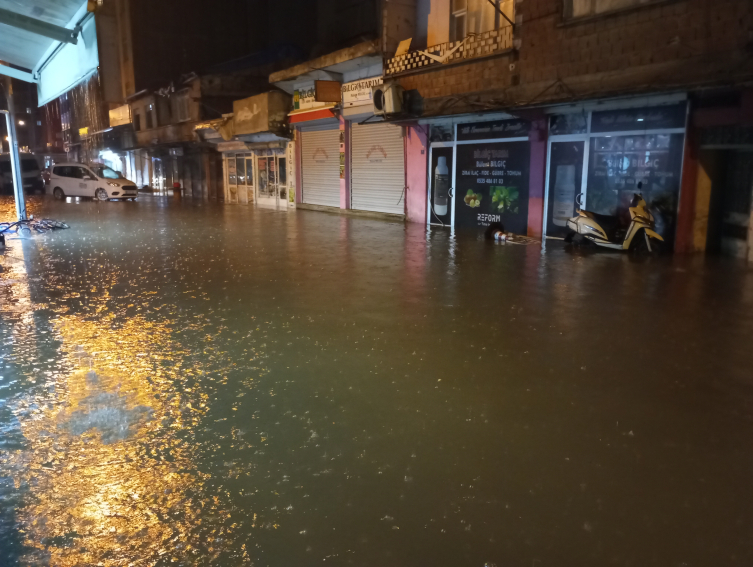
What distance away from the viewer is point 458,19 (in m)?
15.7

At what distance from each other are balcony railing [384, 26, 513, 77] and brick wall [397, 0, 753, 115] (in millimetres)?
218

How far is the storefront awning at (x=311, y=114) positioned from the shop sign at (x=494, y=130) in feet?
21.6

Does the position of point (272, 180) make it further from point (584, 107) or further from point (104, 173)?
point (584, 107)

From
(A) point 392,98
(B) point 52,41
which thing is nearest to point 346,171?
(A) point 392,98

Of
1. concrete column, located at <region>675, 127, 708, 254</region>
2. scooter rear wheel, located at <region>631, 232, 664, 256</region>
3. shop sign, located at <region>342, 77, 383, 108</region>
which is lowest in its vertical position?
scooter rear wheel, located at <region>631, 232, 664, 256</region>

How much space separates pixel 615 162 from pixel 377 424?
34.2ft

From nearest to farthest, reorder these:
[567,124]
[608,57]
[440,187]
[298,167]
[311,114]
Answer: [608,57], [567,124], [440,187], [311,114], [298,167]

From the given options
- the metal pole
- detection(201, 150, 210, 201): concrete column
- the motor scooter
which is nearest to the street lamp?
the metal pole

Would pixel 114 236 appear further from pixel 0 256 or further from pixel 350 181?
pixel 350 181

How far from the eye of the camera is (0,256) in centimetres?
1160

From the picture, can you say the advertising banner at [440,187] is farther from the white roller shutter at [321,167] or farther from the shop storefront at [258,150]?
the shop storefront at [258,150]

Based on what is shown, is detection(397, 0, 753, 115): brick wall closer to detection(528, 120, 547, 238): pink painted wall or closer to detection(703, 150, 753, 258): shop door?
detection(528, 120, 547, 238): pink painted wall

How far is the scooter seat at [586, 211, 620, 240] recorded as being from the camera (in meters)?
11.7

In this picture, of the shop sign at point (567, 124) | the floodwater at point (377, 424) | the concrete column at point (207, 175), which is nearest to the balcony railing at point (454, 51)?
the shop sign at point (567, 124)
